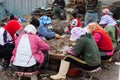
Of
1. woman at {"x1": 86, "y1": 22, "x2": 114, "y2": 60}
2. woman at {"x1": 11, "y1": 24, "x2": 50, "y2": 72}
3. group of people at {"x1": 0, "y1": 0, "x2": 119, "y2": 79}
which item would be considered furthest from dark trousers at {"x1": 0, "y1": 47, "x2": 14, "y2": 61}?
woman at {"x1": 86, "y1": 22, "x2": 114, "y2": 60}

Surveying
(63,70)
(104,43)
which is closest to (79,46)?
(63,70)

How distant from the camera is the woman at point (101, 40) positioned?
5.14 meters

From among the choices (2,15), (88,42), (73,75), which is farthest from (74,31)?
(2,15)

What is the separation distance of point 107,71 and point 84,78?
0.71m

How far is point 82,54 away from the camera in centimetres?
473

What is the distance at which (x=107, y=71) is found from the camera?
18.4 ft

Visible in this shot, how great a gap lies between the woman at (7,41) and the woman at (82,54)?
1.04 metres

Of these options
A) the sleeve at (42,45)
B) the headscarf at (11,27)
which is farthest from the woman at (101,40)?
the headscarf at (11,27)

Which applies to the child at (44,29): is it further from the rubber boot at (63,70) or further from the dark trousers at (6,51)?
the rubber boot at (63,70)

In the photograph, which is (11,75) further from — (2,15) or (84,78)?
(2,15)

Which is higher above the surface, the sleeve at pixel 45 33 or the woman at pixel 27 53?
the woman at pixel 27 53

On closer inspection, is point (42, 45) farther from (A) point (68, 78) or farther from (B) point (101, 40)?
(B) point (101, 40)

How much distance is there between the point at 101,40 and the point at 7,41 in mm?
1731


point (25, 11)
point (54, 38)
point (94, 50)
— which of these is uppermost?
point (94, 50)
